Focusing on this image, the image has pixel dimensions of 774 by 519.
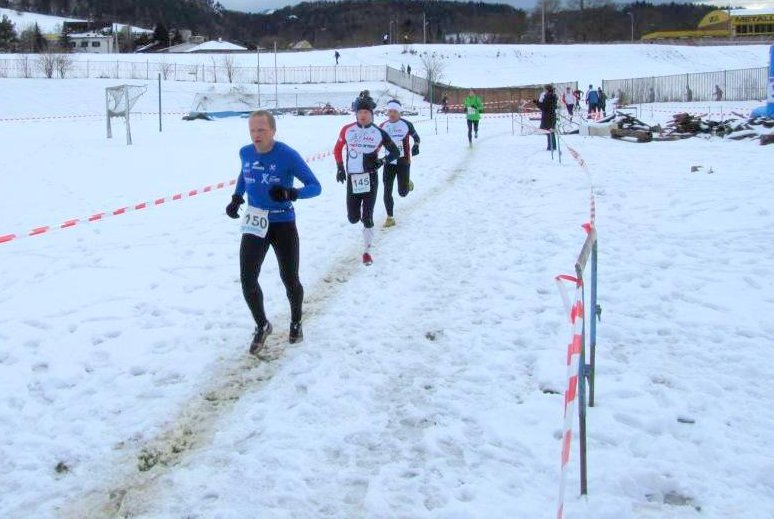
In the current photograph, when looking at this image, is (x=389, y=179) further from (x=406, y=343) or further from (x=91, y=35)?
(x=91, y=35)

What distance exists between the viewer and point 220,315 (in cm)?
664

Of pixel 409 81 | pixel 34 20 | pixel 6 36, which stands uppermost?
pixel 34 20

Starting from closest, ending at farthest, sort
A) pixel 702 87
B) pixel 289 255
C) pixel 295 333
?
pixel 289 255 < pixel 295 333 < pixel 702 87

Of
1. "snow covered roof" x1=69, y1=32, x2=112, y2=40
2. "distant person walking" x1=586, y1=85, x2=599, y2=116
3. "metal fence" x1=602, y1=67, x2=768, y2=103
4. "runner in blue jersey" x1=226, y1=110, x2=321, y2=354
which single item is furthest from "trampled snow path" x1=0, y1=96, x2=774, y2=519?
"snow covered roof" x1=69, y1=32, x2=112, y2=40

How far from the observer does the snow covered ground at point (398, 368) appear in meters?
3.70

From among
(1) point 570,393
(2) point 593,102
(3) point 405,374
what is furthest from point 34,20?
(1) point 570,393

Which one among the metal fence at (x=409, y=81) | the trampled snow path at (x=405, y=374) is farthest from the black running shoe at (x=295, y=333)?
the metal fence at (x=409, y=81)

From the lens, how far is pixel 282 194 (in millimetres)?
5398

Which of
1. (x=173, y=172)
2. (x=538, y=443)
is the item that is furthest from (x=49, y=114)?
(x=538, y=443)

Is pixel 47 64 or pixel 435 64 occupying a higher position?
pixel 435 64

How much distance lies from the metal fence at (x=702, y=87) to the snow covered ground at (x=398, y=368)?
134 ft

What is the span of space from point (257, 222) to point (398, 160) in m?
5.07

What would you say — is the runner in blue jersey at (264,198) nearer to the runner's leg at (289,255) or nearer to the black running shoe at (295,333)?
the runner's leg at (289,255)

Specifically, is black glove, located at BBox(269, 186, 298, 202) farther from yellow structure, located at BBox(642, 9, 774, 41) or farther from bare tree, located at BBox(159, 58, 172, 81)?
yellow structure, located at BBox(642, 9, 774, 41)
